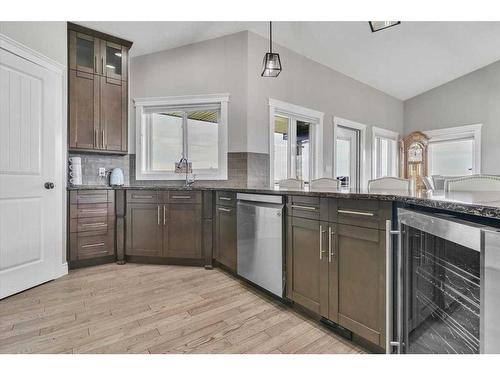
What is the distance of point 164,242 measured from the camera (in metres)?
3.21

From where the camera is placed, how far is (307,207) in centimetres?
189

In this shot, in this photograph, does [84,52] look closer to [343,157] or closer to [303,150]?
[303,150]

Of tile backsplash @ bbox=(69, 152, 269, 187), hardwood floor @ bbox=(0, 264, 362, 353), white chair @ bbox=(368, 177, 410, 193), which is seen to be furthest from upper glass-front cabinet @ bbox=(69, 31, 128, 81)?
white chair @ bbox=(368, 177, 410, 193)

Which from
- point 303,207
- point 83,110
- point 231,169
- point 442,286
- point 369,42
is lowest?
point 442,286

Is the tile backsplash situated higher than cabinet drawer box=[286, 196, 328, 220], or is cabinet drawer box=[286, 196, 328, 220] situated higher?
the tile backsplash

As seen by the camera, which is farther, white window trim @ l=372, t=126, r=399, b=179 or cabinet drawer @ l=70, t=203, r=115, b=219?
white window trim @ l=372, t=126, r=399, b=179

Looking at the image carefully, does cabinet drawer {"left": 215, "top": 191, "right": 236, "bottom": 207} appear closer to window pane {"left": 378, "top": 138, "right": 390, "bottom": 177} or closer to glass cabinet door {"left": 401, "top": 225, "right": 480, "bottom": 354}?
glass cabinet door {"left": 401, "top": 225, "right": 480, "bottom": 354}

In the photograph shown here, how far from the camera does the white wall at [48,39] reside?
241cm

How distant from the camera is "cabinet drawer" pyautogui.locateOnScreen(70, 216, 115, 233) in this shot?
308cm

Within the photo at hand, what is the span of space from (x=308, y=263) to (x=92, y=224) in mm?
Answer: 2528

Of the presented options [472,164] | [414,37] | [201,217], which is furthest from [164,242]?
[472,164]

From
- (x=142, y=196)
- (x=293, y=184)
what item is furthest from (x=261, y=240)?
(x=142, y=196)

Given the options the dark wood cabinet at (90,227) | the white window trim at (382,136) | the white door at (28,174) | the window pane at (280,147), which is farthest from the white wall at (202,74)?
the white window trim at (382,136)

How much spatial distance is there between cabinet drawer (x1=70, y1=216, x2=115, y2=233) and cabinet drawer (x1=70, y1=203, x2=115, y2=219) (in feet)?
0.15
